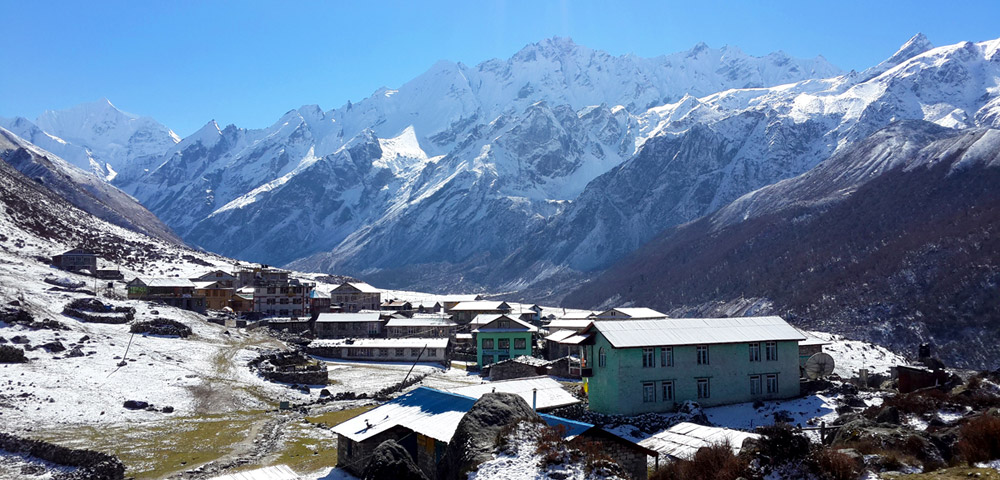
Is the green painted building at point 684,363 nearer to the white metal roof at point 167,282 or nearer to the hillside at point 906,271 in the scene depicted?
the hillside at point 906,271

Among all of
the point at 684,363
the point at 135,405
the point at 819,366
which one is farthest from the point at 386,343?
the point at 819,366

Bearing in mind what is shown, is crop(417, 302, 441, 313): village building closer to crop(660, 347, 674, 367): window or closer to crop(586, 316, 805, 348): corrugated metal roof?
crop(586, 316, 805, 348): corrugated metal roof

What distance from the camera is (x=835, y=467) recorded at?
17406mm

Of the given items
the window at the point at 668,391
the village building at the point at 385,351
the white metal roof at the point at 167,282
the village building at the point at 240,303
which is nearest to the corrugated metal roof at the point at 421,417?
the window at the point at 668,391

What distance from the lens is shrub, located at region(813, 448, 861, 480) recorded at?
56.7 feet

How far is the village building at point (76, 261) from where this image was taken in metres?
125

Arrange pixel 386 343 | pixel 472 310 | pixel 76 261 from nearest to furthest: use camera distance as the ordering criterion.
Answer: pixel 386 343
pixel 472 310
pixel 76 261

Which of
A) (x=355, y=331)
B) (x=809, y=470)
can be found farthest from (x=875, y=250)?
(x=809, y=470)

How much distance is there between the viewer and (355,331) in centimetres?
11038

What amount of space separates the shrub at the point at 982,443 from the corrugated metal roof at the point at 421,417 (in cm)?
1505

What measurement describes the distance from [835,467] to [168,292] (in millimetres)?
121134

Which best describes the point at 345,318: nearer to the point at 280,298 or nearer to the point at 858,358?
the point at 280,298

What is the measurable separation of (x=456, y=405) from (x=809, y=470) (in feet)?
71.2

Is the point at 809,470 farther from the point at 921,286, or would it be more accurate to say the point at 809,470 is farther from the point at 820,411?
the point at 921,286
